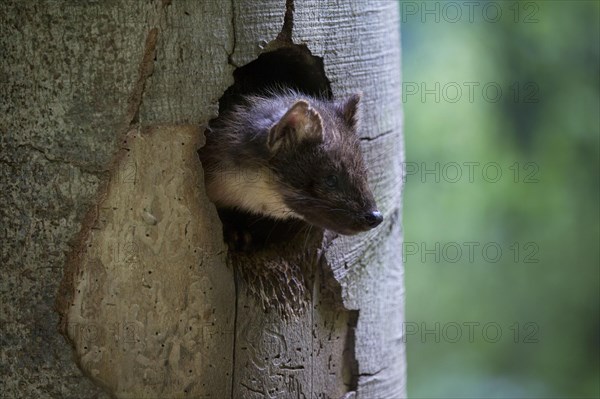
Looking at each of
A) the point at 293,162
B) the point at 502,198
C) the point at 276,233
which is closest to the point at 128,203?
the point at 293,162

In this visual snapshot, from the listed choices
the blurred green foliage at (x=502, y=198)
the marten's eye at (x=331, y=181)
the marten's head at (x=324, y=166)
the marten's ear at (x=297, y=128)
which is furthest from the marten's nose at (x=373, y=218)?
the blurred green foliage at (x=502, y=198)

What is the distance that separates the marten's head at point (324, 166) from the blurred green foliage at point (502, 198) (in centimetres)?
235

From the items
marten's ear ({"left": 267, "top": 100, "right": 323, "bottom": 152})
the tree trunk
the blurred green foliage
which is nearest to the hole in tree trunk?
the tree trunk

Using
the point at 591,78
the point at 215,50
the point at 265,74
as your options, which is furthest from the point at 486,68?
the point at 215,50

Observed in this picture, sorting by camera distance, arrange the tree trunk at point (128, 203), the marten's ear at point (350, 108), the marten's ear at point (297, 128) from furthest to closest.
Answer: the marten's ear at point (350, 108) < the marten's ear at point (297, 128) < the tree trunk at point (128, 203)

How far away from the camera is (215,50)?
10.2 ft

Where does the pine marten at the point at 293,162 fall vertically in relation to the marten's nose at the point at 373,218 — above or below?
above

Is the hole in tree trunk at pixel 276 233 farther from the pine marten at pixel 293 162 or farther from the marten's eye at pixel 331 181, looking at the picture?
the marten's eye at pixel 331 181

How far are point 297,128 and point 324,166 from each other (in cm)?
16

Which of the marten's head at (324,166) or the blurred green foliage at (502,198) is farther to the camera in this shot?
the blurred green foliage at (502,198)

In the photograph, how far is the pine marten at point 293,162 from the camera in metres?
3.31

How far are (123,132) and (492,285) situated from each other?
13.4ft

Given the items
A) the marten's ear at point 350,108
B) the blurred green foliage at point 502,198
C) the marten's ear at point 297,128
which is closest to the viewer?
the marten's ear at point 297,128

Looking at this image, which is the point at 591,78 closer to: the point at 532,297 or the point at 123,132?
the point at 532,297
